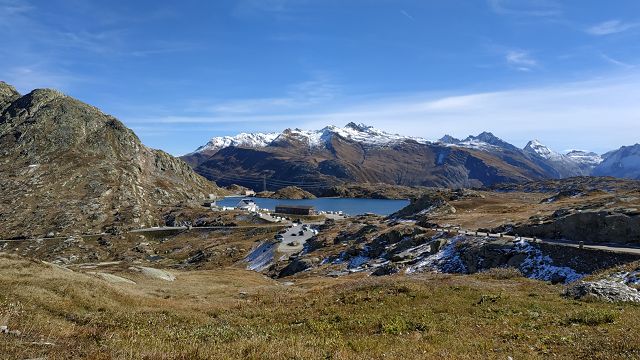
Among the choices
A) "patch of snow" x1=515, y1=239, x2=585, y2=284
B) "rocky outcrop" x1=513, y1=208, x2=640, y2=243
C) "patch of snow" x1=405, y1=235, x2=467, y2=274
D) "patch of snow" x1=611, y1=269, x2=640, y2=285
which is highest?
"rocky outcrop" x1=513, y1=208, x2=640, y2=243

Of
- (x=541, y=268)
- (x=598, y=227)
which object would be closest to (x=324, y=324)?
(x=541, y=268)

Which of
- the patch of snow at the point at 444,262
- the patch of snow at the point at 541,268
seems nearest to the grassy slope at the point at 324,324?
the patch of snow at the point at 541,268

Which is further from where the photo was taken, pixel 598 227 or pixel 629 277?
pixel 598 227

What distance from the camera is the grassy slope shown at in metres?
13.4

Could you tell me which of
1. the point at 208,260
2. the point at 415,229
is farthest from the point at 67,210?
the point at 415,229

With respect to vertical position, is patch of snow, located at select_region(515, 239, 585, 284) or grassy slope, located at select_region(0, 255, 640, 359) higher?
grassy slope, located at select_region(0, 255, 640, 359)

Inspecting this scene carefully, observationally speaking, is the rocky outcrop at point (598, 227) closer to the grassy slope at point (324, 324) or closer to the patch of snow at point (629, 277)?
the patch of snow at point (629, 277)

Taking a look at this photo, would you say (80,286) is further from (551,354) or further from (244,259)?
(244,259)

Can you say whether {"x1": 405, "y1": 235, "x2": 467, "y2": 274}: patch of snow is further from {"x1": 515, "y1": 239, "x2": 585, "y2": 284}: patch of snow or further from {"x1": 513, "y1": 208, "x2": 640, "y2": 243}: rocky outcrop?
{"x1": 513, "y1": 208, "x2": 640, "y2": 243}: rocky outcrop

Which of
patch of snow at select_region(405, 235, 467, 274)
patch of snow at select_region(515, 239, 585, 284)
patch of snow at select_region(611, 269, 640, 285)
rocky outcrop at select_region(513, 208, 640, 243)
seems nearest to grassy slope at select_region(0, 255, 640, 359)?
patch of snow at select_region(611, 269, 640, 285)

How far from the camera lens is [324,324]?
21938 mm

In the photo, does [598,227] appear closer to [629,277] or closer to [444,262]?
[444,262]

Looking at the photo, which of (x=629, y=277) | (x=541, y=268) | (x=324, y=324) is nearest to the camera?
(x=324, y=324)

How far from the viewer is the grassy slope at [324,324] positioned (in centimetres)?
1337
